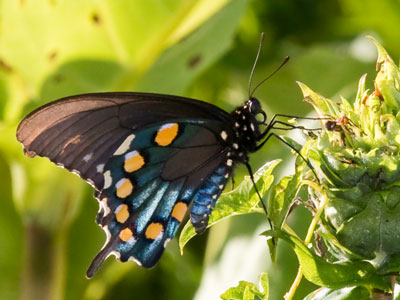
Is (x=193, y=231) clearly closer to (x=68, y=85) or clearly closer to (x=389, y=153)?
(x=389, y=153)

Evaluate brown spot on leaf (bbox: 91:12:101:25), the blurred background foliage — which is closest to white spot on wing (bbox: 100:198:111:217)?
the blurred background foliage

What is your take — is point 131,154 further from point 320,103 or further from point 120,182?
point 320,103

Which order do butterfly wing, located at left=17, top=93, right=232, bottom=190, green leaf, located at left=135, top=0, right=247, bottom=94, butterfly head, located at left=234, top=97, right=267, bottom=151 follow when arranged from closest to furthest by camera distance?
butterfly wing, located at left=17, top=93, right=232, bottom=190, butterfly head, located at left=234, top=97, right=267, bottom=151, green leaf, located at left=135, top=0, right=247, bottom=94

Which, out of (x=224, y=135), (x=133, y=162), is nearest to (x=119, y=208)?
(x=133, y=162)

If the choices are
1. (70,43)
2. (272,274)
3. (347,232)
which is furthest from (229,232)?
(347,232)

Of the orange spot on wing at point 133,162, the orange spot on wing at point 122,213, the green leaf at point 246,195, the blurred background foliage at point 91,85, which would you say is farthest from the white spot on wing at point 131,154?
the blurred background foliage at point 91,85

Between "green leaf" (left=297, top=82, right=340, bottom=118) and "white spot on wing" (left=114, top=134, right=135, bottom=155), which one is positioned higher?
"white spot on wing" (left=114, top=134, right=135, bottom=155)

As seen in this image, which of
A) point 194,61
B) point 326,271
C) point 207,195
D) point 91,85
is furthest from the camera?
point 91,85

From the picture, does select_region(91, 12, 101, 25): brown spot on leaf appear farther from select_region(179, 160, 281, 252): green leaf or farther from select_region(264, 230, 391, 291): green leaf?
select_region(264, 230, 391, 291): green leaf
